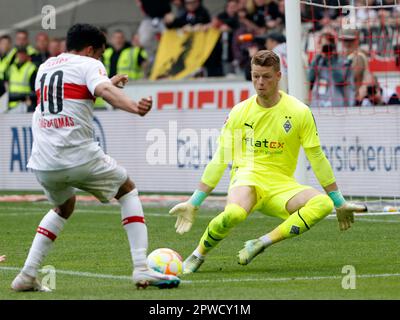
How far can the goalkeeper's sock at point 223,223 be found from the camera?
369 inches

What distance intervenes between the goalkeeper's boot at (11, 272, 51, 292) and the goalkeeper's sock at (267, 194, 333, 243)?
2.14m

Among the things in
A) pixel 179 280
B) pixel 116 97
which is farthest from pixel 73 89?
pixel 179 280

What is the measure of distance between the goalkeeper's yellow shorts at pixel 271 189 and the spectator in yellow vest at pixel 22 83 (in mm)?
12371

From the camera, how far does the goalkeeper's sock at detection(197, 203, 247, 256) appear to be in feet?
30.8

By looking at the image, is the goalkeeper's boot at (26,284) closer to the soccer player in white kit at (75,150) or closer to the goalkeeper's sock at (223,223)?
the soccer player in white kit at (75,150)

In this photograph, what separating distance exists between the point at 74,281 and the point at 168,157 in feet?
30.2

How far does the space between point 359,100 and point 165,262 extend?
8872 mm

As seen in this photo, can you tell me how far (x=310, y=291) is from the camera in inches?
317

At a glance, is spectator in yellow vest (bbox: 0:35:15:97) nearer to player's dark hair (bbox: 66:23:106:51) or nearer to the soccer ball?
the soccer ball

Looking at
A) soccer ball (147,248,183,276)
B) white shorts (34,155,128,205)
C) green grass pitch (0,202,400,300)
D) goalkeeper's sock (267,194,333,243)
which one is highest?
white shorts (34,155,128,205)

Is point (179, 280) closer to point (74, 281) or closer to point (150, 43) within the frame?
point (74, 281)

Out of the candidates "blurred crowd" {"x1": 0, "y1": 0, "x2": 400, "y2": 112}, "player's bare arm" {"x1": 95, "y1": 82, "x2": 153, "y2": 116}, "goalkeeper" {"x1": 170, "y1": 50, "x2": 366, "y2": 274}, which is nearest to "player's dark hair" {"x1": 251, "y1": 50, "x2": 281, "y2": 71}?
"goalkeeper" {"x1": 170, "y1": 50, "x2": 366, "y2": 274}

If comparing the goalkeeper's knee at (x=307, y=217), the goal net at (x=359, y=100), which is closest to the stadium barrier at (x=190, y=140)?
the goal net at (x=359, y=100)

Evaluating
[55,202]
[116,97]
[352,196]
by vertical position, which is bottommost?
[352,196]
